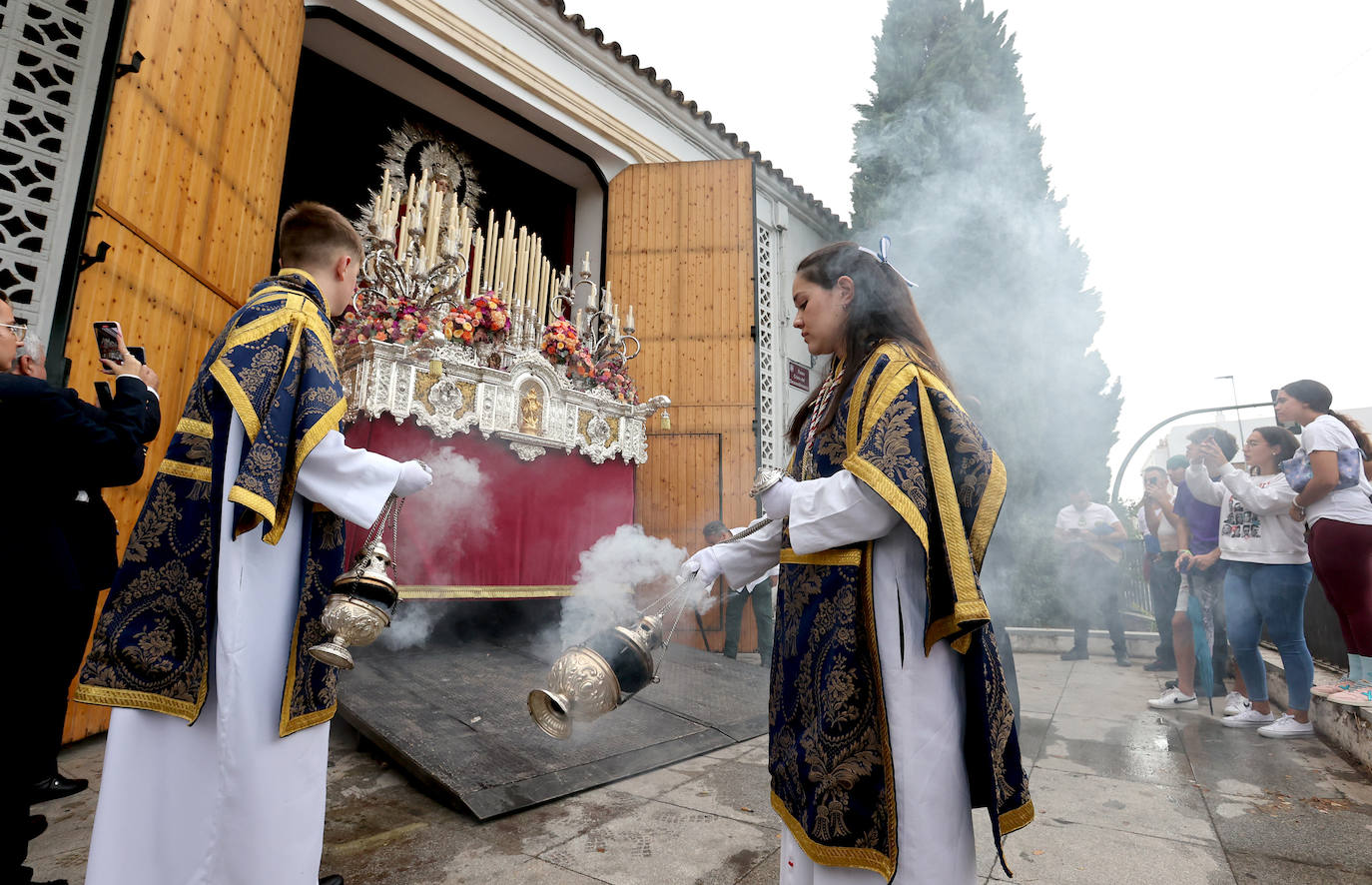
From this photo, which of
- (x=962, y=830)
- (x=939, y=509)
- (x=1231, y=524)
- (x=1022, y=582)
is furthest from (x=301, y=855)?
(x=1022, y=582)

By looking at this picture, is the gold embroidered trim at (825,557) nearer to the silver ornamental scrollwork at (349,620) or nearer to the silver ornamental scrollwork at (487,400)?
the silver ornamental scrollwork at (349,620)

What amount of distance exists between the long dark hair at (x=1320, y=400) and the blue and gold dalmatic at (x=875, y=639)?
12.4ft

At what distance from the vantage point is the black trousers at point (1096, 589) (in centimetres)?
734

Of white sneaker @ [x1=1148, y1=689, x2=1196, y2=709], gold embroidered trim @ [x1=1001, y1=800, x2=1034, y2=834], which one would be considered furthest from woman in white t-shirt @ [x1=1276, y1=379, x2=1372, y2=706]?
gold embroidered trim @ [x1=1001, y1=800, x2=1034, y2=834]

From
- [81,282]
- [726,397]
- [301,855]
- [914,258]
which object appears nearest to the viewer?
[301,855]

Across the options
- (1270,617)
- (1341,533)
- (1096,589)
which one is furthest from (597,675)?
(1096,589)

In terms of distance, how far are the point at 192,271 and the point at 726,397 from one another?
5.08 metres

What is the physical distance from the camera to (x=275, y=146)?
5488 millimetres

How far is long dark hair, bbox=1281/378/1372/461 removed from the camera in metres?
3.92

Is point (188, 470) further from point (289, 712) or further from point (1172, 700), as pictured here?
point (1172, 700)

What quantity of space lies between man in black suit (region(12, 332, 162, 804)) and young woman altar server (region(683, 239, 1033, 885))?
216 centimetres

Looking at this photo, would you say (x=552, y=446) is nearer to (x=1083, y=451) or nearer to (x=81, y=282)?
(x=81, y=282)

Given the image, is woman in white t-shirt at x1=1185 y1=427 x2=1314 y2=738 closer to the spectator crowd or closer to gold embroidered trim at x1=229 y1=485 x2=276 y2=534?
the spectator crowd

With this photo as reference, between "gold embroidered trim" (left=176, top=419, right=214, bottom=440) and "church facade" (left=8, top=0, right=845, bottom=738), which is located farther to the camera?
"church facade" (left=8, top=0, right=845, bottom=738)
